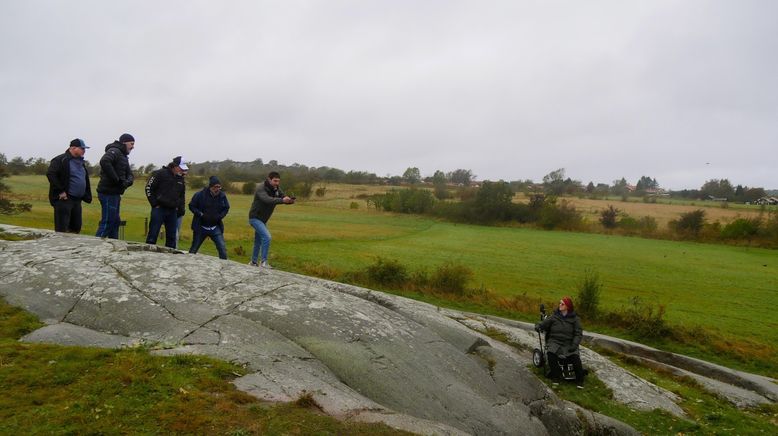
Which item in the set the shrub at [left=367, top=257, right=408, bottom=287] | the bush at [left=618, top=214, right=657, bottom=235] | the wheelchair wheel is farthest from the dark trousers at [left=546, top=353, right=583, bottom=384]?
the bush at [left=618, top=214, right=657, bottom=235]

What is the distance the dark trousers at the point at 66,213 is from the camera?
451 inches

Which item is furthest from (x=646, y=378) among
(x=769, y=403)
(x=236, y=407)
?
(x=236, y=407)

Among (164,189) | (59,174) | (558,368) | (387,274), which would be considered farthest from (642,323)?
(59,174)

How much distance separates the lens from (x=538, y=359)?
Result: 11.5m

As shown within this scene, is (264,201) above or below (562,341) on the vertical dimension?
above

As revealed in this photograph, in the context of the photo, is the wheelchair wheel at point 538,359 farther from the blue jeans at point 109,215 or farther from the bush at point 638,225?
the bush at point 638,225

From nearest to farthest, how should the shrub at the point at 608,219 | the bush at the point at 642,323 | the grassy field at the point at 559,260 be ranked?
1. the bush at the point at 642,323
2. the grassy field at the point at 559,260
3. the shrub at the point at 608,219

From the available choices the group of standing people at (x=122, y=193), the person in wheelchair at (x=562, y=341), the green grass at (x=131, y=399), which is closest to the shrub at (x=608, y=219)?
the person in wheelchair at (x=562, y=341)

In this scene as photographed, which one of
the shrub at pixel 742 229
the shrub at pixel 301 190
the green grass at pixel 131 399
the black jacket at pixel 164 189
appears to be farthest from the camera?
the shrub at pixel 301 190

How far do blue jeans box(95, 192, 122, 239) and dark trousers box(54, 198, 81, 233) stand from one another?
1.90 ft

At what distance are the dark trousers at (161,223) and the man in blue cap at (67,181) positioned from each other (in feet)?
5.19

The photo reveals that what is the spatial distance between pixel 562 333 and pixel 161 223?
9876mm

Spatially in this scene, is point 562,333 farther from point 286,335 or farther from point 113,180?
point 113,180

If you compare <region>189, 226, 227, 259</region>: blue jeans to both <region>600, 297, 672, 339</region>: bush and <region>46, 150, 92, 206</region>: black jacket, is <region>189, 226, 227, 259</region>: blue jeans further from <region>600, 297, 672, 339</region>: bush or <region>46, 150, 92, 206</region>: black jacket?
<region>600, 297, 672, 339</region>: bush
